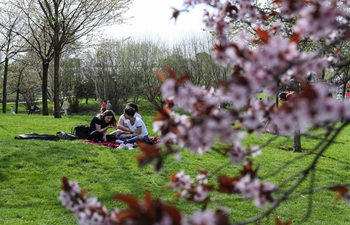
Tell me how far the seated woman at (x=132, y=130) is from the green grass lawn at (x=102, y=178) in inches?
25.4

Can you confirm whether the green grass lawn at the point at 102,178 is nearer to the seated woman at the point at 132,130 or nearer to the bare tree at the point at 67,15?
the seated woman at the point at 132,130

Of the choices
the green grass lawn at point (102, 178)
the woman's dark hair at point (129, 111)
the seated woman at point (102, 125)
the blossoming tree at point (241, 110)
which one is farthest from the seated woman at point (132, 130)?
the blossoming tree at point (241, 110)

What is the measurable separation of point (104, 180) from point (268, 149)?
573 centimetres

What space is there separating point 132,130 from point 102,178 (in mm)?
2735

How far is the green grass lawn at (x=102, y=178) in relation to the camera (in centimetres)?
496

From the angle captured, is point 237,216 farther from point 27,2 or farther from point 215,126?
point 27,2

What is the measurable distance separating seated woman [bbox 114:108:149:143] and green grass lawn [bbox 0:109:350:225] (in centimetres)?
64

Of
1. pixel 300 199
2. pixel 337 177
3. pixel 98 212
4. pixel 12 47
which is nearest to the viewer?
pixel 98 212

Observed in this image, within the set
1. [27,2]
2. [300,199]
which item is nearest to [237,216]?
[300,199]

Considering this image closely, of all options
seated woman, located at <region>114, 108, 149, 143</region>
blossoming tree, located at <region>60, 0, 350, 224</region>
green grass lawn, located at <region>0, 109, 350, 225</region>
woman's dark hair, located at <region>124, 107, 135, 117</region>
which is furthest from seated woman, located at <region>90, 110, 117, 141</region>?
blossoming tree, located at <region>60, 0, 350, 224</region>

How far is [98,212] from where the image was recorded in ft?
4.83

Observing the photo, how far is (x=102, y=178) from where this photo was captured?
6180 mm

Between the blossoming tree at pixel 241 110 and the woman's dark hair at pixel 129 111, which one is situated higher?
the blossoming tree at pixel 241 110

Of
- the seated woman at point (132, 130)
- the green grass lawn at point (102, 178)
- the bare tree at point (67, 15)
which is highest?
the bare tree at point (67, 15)
